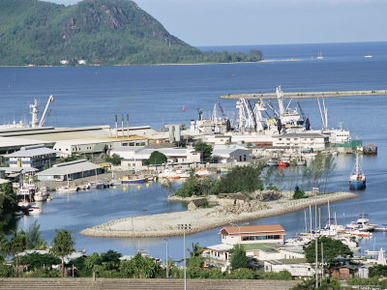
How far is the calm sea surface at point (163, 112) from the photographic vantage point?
20.1 meters

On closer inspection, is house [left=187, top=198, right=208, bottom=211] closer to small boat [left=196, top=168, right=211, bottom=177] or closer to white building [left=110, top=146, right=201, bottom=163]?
small boat [left=196, top=168, right=211, bottom=177]

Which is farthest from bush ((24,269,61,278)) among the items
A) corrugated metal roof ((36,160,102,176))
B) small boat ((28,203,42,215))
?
corrugated metal roof ((36,160,102,176))

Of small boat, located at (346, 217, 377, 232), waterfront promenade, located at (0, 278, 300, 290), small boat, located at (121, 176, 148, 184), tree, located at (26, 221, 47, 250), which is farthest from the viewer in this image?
small boat, located at (121, 176, 148, 184)

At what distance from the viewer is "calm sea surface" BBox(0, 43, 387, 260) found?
20094 millimetres

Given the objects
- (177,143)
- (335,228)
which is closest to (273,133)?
(177,143)

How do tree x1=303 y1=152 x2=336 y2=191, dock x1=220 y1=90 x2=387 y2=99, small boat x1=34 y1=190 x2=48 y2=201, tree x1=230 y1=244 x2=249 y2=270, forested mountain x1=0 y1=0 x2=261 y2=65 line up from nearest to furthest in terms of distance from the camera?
tree x1=230 y1=244 x2=249 y2=270, small boat x1=34 y1=190 x2=48 y2=201, tree x1=303 y1=152 x2=336 y2=191, dock x1=220 y1=90 x2=387 y2=99, forested mountain x1=0 y1=0 x2=261 y2=65

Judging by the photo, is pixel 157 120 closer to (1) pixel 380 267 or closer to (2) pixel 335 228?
(2) pixel 335 228

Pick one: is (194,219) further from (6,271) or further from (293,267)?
(6,271)

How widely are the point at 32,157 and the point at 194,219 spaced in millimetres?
9556

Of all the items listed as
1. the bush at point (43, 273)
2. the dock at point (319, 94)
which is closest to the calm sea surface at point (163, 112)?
the dock at point (319, 94)

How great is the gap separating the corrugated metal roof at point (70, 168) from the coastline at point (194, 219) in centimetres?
680

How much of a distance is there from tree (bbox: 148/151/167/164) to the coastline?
7.90m

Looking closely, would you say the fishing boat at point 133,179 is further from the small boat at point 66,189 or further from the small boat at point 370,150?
the small boat at point 370,150

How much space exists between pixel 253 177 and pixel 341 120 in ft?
63.0
